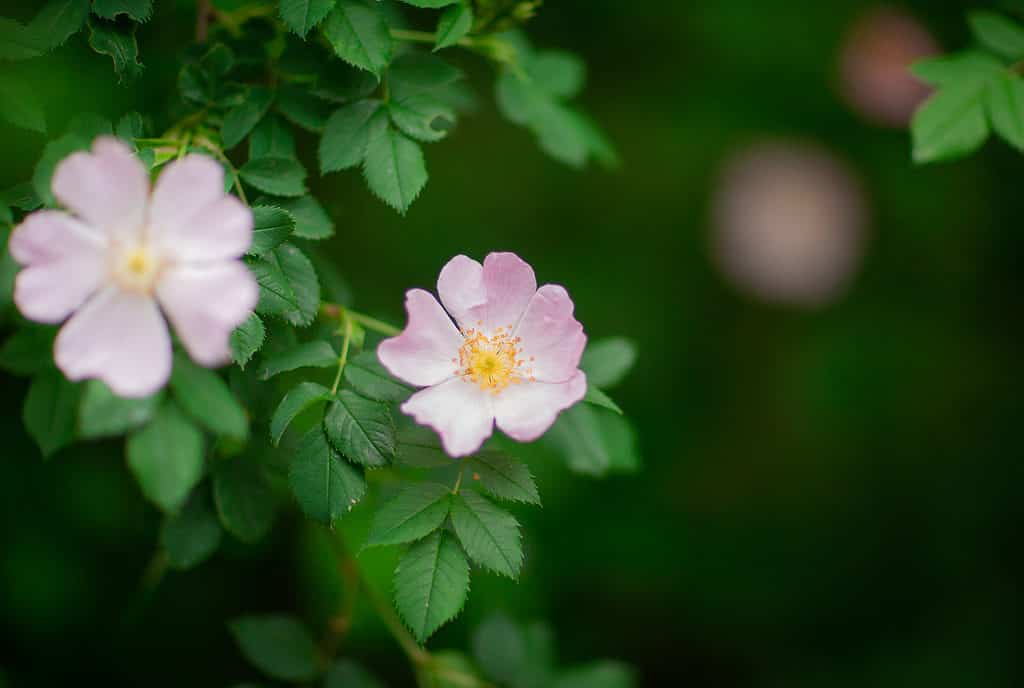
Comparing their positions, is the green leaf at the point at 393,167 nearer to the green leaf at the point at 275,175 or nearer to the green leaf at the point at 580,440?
the green leaf at the point at 275,175

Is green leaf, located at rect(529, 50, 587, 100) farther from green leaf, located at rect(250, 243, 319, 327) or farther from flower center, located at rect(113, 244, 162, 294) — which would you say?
flower center, located at rect(113, 244, 162, 294)

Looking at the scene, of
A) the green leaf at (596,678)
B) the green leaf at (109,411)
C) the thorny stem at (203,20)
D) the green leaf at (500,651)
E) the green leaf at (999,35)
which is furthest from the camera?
the green leaf at (596,678)

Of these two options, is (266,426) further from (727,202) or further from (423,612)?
(727,202)

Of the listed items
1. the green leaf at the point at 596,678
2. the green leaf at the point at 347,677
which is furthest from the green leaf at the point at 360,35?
the green leaf at the point at 596,678

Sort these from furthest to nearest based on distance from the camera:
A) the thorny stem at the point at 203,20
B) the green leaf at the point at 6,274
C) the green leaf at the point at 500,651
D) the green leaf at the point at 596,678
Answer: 1. the green leaf at the point at 596,678
2. the green leaf at the point at 500,651
3. the thorny stem at the point at 203,20
4. the green leaf at the point at 6,274

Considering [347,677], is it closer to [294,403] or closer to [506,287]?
[294,403]

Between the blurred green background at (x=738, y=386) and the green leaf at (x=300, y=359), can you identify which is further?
the blurred green background at (x=738, y=386)

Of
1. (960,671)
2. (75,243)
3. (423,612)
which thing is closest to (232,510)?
(423,612)
